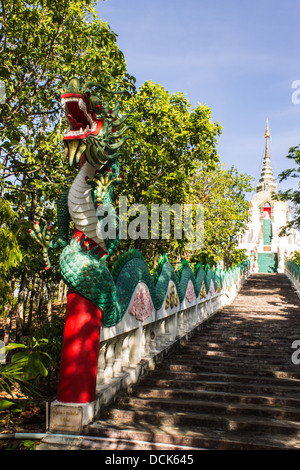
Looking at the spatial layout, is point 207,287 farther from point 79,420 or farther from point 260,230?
point 260,230

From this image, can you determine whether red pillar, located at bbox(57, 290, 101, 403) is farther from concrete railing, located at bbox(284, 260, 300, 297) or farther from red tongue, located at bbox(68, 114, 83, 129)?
concrete railing, located at bbox(284, 260, 300, 297)

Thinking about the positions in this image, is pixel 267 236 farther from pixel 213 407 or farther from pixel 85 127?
pixel 85 127

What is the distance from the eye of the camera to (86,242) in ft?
14.9

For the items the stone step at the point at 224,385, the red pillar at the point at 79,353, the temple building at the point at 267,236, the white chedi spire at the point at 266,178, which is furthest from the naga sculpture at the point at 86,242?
the white chedi spire at the point at 266,178

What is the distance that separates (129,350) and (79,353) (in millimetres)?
1466

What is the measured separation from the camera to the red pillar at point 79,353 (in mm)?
3998

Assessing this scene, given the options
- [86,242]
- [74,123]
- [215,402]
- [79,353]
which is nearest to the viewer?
[79,353]

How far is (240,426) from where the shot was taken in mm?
4133

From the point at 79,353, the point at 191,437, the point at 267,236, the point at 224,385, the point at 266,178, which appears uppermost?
the point at 266,178

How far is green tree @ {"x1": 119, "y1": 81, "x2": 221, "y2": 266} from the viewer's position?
37.9ft

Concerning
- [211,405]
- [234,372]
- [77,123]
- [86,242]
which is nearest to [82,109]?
[77,123]

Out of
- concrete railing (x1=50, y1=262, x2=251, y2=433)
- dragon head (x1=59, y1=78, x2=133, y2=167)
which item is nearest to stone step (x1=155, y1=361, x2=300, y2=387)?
concrete railing (x1=50, y1=262, x2=251, y2=433)

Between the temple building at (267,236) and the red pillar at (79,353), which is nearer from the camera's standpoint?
the red pillar at (79,353)

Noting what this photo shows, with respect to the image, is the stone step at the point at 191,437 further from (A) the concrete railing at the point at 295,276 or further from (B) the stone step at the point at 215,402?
(A) the concrete railing at the point at 295,276
